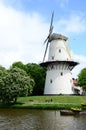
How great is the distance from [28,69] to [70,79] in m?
15.7

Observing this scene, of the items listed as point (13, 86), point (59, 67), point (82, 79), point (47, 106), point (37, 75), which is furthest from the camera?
point (37, 75)

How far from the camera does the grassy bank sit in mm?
59866

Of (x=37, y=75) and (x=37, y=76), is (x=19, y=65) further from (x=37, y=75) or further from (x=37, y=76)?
(x=37, y=76)

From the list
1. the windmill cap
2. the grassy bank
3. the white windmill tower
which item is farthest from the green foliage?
the grassy bank

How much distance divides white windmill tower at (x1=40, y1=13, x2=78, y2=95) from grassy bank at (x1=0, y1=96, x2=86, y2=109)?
9.42 meters

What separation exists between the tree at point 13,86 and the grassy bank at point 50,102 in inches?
88.5

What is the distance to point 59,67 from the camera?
80.8 m

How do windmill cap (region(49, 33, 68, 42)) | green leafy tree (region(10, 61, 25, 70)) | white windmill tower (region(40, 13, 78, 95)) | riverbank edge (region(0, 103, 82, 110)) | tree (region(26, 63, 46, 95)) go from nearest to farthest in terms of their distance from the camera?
riverbank edge (region(0, 103, 82, 110)) < white windmill tower (region(40, 13, 78, 95)) < windmill cap (region(49, 33, 68, 42)) < tree (region(26, 63, 46, 95)) < green leafy tree (region(10, 61, 25, 70))

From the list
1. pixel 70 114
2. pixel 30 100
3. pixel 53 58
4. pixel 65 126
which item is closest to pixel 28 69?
pixel 53 58

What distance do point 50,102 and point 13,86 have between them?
30.9 ft

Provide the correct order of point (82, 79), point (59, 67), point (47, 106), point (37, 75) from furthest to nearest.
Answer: point (37, 75) < point (82, 79) < point (59, 67) < point (47, 106)

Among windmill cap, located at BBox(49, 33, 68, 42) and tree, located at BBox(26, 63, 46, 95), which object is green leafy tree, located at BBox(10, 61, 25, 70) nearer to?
tree, located at BBox(26, 63, 46, 95)

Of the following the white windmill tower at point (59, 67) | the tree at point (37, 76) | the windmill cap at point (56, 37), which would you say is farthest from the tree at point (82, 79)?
the windmill cap at point (56, 37)

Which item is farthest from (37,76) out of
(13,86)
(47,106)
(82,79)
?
(47,106)
